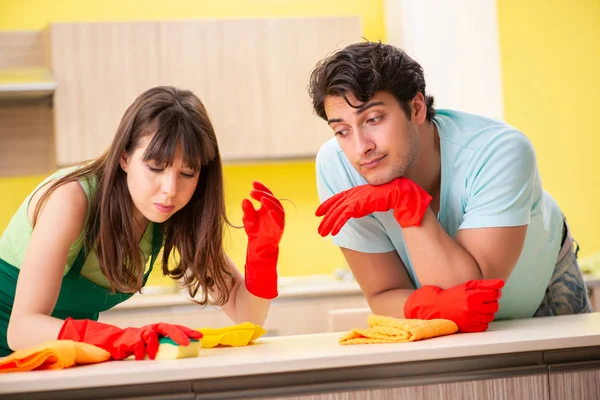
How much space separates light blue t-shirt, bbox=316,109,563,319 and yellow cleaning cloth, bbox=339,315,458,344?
0.33 meters

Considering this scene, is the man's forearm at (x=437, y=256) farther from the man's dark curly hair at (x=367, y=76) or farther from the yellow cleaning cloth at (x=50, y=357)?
the yellow cleaning cloth at (x=50, y=357)

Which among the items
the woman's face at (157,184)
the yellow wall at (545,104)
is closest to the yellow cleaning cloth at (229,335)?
the woman's face at (157,184)

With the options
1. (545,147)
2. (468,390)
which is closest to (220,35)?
(545,147)

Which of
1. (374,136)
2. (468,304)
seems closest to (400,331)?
(468,304)

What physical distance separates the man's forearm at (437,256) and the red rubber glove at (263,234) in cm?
29

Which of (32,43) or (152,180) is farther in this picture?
(32,43)

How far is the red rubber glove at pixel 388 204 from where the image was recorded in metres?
1.60

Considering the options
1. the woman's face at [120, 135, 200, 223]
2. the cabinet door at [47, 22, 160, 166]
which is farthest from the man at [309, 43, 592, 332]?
the cabinet door at [47, 22, 160, 166]

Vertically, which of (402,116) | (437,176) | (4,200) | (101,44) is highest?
(101,44)

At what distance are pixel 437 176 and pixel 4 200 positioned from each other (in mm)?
2712

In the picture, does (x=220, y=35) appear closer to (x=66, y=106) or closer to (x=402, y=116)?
(x=66, y=106)

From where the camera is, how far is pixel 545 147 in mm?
4062

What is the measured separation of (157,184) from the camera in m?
Answer: 1.54

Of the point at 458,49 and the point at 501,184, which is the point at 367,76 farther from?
the point at 458,49
